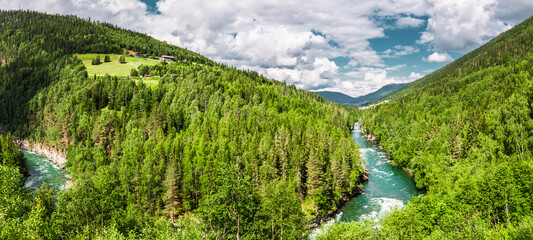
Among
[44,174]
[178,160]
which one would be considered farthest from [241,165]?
[44,174]

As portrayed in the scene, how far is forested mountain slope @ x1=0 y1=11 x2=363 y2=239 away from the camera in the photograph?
85.8 feet

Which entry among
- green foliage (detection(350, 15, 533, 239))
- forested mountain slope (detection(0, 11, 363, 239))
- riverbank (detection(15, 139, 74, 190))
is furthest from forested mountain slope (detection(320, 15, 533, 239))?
riverbank (detection(15, 139, 74, 190))

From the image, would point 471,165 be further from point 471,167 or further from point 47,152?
point 47,152

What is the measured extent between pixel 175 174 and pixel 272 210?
3428cm

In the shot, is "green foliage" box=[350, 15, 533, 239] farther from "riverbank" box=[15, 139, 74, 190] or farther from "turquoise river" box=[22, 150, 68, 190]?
"riverbank" box=[15, 139, 74, 190]

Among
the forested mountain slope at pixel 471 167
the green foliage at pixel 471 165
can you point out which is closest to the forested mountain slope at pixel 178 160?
the forested mountain slope at pixel 471 167

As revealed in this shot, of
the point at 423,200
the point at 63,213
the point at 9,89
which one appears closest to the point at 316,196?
the point at 423,200

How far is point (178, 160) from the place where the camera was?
243 ft

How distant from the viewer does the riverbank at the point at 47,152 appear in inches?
4080

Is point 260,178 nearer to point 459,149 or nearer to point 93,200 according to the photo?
point 93,200

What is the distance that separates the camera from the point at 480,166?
174 feet

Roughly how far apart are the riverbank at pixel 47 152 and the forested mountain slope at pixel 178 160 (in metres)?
3.02

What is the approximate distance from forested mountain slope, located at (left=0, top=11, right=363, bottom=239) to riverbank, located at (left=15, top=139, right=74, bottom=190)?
3022 mm

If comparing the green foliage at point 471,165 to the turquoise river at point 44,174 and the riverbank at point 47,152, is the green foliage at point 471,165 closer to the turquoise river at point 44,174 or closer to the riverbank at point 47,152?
the turquoise river at point 44,174
